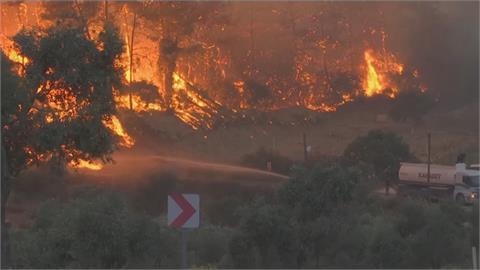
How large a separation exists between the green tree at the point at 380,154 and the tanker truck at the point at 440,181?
1.65 m

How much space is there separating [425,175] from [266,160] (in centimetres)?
1177

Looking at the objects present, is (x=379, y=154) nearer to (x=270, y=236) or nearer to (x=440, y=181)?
(x=440, y=181)

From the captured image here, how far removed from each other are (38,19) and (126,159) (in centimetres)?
1021

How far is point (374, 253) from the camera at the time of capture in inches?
1049

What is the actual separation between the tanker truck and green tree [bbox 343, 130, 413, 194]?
1651mm

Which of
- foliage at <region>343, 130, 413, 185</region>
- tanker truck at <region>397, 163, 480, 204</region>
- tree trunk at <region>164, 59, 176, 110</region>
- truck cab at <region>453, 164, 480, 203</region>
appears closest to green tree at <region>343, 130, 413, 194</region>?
foliage at <region>343, 130, 413, 185</region>

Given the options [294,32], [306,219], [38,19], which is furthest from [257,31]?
[306,219]

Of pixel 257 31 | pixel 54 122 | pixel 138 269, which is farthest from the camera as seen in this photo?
pixel 257 31

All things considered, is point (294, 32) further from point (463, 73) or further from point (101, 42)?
point (101, 42)

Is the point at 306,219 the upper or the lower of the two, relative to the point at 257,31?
lower

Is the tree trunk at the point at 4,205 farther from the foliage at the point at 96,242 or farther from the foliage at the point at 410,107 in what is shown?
the foliage at the point at 410,107

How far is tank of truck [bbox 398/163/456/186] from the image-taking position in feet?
171

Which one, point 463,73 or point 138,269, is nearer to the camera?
point 138,269

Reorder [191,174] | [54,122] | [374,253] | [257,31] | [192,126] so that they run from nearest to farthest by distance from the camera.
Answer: [54,122], [374,253], [191,174], [192,126], [257,31]
